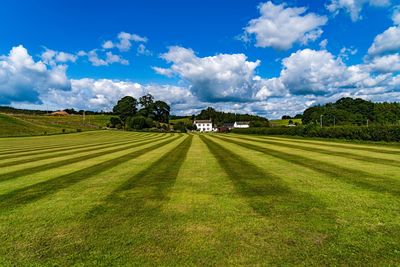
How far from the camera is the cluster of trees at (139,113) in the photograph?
120m

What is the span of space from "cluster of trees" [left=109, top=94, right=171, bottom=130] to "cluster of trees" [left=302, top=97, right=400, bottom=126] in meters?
76.1

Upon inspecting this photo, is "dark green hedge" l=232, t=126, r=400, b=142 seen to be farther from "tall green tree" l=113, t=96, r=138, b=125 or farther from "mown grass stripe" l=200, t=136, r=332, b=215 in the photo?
"tall green tree" l=113, t=96, r=138, b=125

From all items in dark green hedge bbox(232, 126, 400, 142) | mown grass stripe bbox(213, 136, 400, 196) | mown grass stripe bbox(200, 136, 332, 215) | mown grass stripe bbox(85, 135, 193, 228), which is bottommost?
mown grass stripe bbox(85, 135, 193, 228)

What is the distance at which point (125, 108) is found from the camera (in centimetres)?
13838

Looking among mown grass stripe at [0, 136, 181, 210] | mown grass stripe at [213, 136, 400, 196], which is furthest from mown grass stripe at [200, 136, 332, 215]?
mown grass stripe at [0, 136, 181, 210]

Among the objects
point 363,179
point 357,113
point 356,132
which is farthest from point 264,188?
point 357,113

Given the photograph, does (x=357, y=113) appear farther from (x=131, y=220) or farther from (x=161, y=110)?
(x=131, y=220)

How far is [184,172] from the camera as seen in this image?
38.2 ft

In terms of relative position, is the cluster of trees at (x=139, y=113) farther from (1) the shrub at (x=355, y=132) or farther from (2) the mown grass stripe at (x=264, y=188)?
(2) the mown grass stripe at (x=264, y=188)

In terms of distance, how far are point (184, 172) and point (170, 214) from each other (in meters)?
5.61

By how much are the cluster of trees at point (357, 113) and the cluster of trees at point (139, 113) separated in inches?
2997

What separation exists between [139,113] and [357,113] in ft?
370

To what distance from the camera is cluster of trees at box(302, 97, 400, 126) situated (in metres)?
119

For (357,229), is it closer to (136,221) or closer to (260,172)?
(136,221)
